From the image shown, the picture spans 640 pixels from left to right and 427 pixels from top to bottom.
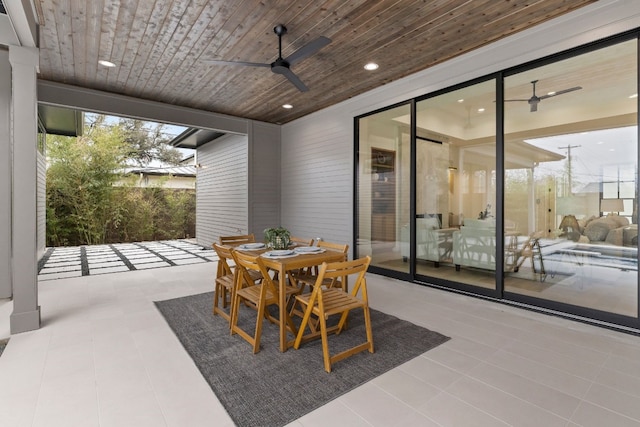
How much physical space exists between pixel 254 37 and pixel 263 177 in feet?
12.3

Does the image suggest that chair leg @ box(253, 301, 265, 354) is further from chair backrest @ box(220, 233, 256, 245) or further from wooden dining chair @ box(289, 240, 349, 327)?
chair backrest @ box(220, 233, 256, 245)

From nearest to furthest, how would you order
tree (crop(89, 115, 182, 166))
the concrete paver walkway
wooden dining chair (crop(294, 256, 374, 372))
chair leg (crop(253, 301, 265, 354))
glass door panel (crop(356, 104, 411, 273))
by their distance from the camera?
wooden dining chair (crop(294, 256, 374, 372)), chair leg (crop(253, 301, 265, 354)), glass door panel (crop(356, 104, 411, 273)), the concrete paver walkway, tree (crop(89, 115, 182, 166))

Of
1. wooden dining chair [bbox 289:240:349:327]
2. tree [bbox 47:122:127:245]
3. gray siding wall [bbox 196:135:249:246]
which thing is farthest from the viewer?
tree [bbox 47:122:127:245]

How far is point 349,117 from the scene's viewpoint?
5660 millimetres

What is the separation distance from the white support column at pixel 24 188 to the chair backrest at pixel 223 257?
171 centimetres

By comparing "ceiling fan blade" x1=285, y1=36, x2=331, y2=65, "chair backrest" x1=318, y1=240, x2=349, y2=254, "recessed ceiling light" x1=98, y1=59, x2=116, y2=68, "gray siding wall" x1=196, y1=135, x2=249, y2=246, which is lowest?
"chair backrest" x1=318, y1=240, x2=349, y2=254

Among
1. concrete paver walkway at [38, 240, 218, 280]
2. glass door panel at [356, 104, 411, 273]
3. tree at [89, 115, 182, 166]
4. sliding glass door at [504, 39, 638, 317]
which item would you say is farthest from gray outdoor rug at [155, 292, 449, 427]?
tree at [89, 115, 182, 166]

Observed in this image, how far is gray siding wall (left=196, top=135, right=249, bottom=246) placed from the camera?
7102 millimetres

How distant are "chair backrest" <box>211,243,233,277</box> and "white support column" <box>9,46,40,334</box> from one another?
67.3 inches

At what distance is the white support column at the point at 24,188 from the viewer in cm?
288

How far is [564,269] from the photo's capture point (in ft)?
11.3

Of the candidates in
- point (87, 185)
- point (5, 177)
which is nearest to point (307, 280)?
point (5, 177)

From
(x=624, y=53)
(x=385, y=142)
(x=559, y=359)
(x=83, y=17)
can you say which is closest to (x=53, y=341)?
(x=83, y=17)

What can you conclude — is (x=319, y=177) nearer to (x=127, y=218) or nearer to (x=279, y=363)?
(x=279, y=363)
